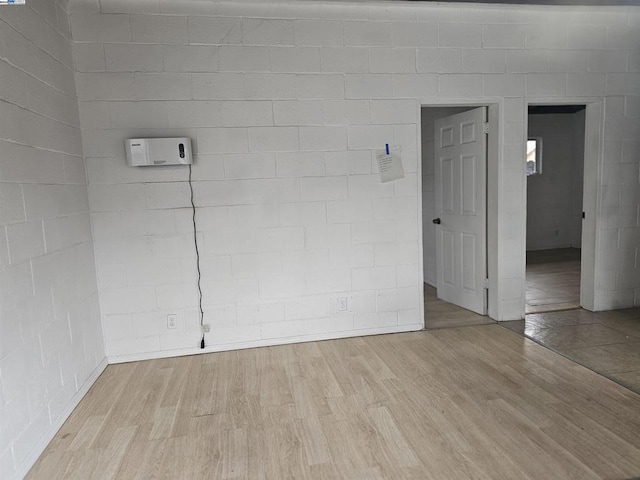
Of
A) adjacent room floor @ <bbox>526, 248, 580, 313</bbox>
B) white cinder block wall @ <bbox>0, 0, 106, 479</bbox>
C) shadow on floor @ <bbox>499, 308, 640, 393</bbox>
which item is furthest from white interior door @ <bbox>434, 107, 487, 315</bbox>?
white cinder block wall @ <bbox>0, 0, 106, 479</bbox>

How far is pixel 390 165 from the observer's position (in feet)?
12.1

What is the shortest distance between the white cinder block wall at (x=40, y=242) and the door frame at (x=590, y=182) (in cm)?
369

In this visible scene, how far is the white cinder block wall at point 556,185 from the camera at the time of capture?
8164 millimetres

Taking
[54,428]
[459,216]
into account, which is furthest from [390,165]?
[54,428]

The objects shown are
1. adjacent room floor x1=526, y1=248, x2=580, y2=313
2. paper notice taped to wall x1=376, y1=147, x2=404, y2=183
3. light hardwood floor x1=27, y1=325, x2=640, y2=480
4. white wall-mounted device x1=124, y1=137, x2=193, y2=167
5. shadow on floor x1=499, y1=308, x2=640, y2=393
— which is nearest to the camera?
light hardwood floor x1=27, y1=325, x2=640, y2=480

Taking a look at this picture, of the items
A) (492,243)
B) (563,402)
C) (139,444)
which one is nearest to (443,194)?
(492,243)

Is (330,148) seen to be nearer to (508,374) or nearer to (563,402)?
(508,374)

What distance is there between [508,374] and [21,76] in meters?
3.49

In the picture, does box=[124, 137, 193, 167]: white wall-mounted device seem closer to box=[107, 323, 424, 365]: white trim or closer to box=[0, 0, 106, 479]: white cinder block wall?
box=[0, 0, 106, 479]: white cinder block wall

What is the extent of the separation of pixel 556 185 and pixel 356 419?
7567 millimetres

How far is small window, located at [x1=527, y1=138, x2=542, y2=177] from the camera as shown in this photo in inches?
321

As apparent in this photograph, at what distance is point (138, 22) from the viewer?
319 centimetres

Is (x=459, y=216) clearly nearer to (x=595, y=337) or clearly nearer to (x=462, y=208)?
(x=462, y=208)

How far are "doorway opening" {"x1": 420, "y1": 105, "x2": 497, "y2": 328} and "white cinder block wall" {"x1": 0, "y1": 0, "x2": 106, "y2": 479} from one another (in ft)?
9.55
